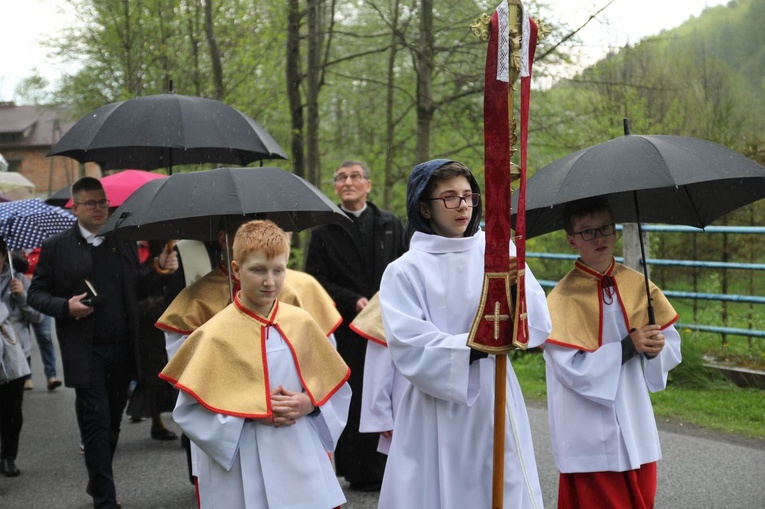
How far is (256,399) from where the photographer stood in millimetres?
4238

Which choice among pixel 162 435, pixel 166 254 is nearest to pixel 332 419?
pixel 166 254

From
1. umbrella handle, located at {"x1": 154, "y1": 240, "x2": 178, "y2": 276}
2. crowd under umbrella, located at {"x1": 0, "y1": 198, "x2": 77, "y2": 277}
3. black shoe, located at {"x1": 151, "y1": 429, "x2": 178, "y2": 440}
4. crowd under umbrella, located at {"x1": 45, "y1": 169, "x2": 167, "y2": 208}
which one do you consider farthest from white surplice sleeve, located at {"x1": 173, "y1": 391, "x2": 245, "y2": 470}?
crowd under umbrella, located at {"x1": 45, "y1": 169, "x2": 167, "y2": 208}

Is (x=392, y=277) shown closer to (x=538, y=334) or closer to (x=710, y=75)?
(x=538, y=334)

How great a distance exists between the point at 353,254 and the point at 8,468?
3.22 meters

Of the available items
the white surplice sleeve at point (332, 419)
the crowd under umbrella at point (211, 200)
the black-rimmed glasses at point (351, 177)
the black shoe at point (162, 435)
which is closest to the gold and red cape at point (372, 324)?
the crowd under umbrella at point (211, 200)

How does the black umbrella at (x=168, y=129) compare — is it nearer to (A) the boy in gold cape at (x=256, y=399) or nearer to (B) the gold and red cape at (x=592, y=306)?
(A) the boy in gold cape at (x=256, y=399)

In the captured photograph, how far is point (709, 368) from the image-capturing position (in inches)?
383

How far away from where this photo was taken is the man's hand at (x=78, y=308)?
662 cm

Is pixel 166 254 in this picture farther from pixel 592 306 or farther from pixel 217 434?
pixel 592 306

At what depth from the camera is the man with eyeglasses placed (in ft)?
21.6

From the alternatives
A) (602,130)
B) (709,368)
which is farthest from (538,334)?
(602,130)

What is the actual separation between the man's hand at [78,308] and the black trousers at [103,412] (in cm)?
28

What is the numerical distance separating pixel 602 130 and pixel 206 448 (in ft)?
37.9

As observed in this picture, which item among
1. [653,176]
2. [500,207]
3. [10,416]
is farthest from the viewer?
[10,416]
